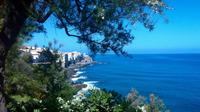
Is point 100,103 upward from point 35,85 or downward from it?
upward

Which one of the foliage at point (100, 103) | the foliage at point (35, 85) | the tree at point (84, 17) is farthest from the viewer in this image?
the foliage at point (35, 85)

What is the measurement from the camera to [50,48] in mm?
20172

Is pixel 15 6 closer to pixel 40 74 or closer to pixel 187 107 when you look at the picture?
pixel 40 74

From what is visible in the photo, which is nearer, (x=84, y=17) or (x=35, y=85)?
(x=84, y=17)

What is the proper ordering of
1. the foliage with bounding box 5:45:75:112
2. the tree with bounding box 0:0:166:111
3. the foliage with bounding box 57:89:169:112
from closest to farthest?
the tree with bounding box 0:0:166:111 → the foliage with bounding box 57:89:169:112 → the foliage with bounding box 5:45:75:112

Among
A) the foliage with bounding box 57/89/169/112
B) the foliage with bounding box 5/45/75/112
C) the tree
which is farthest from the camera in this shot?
the foliage with bounding box 5/45/75/112

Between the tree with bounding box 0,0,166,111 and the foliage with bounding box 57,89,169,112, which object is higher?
the tree with bounding box 0,0,166,111

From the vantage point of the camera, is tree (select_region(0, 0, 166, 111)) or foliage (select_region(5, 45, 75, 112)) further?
foliage (select_region(5, 45, 75, 112))

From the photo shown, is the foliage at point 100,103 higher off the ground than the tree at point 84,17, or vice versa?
→ the tree at point 84,17

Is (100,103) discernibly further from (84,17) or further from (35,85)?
(35,85)

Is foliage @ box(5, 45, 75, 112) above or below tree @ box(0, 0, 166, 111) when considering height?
below

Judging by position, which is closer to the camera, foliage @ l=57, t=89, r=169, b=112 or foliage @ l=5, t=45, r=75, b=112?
foliage @ l=57, t=89, r=169, b=112

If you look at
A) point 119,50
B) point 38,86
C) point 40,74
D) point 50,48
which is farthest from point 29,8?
point 50,48

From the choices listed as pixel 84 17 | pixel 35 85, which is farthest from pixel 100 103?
pixel 35 85
